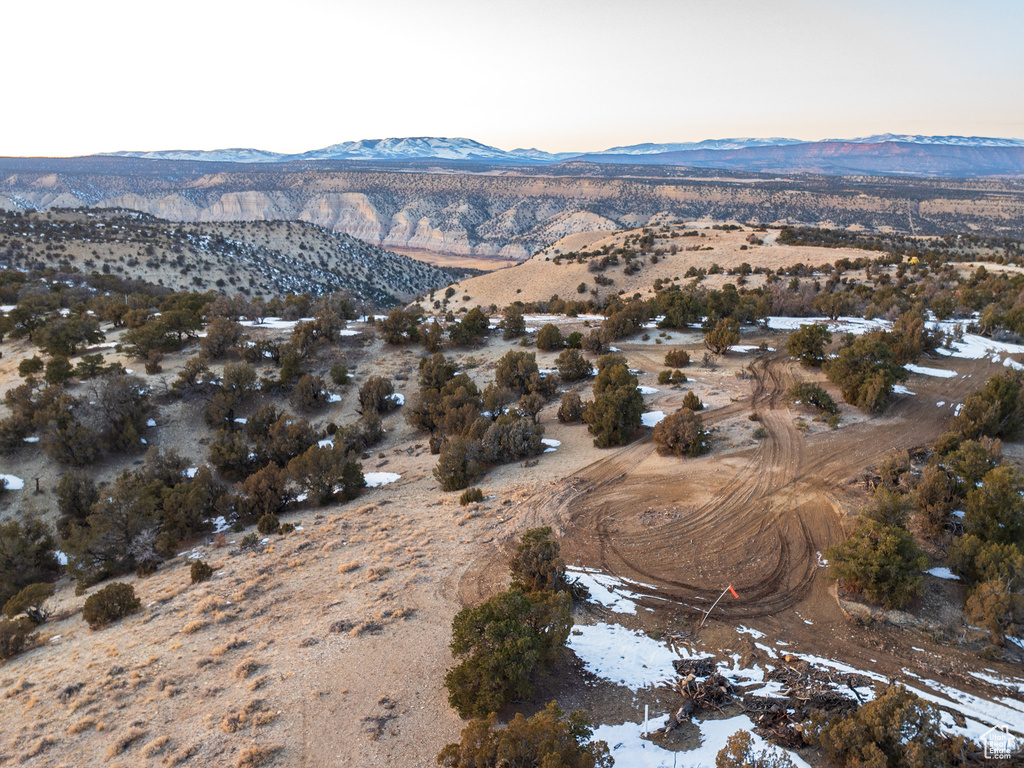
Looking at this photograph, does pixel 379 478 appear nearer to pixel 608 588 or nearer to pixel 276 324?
pixel 608 588

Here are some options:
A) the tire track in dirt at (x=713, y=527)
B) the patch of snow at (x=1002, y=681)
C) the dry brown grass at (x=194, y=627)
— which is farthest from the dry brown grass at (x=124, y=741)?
the patch of snow at (x=1002, y=681)

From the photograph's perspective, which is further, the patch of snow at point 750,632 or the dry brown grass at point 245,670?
the patch of snow at point 750,632

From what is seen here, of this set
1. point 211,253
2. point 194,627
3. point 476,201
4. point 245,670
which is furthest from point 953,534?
point 476,201

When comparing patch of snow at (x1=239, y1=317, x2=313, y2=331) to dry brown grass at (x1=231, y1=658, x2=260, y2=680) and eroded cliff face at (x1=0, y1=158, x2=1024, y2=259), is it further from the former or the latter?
eroded cliff face at (x1=0, y1=158, x2=1024, y2=259)

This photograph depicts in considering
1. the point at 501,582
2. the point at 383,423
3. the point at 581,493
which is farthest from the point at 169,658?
the point at 383,423

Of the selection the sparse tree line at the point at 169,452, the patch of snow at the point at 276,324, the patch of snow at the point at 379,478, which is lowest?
the patch of snow at the point at 379,478

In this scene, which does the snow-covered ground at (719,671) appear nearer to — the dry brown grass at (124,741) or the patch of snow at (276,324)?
the dry brown grass at (124,741)

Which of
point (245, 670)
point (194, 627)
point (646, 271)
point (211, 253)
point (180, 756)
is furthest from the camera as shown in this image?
point (211, 253)

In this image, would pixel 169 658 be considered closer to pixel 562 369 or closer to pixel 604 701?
pixel 604 701
